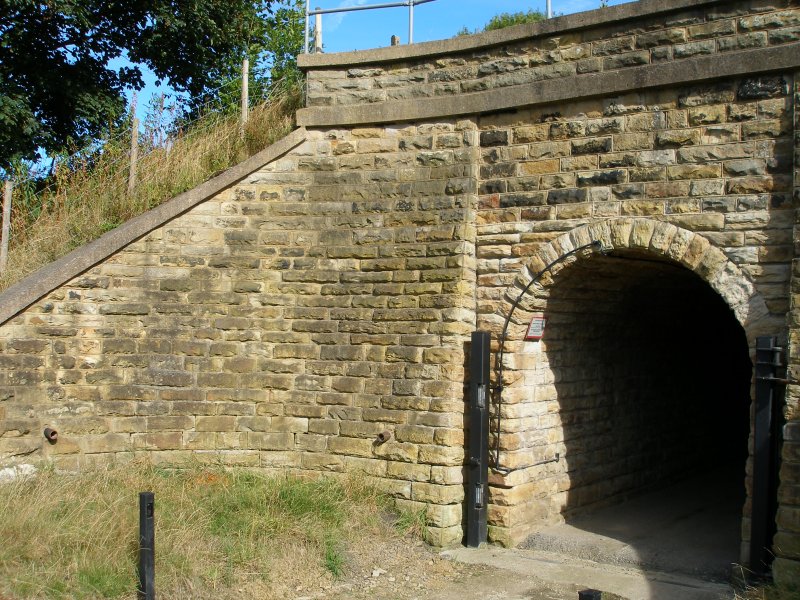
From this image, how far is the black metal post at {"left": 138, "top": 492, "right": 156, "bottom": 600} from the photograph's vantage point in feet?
18.4

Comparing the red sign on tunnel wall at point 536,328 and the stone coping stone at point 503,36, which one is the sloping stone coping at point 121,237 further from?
the red sign on tunnel wall at point 536,328

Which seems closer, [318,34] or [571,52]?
[571,52]

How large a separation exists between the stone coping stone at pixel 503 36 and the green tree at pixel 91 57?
5.59 meters

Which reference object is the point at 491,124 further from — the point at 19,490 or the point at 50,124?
the point at 50,124

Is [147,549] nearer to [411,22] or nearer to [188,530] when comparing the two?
[188,530]

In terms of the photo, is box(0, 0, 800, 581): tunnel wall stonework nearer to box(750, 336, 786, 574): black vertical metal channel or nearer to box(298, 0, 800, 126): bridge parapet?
box(298, 0, 800, 126): bridge parapet

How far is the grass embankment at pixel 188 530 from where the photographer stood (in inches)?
221

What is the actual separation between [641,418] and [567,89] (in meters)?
4.15

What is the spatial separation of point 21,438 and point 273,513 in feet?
8.06

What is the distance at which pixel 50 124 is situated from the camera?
13.3m

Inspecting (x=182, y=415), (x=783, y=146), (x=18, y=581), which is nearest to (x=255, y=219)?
(x=182, y=415)

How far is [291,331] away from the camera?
8.11 meters

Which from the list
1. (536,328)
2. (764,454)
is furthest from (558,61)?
(764,454)

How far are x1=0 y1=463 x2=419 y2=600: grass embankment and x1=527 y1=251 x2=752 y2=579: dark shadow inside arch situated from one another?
6.49 feet
